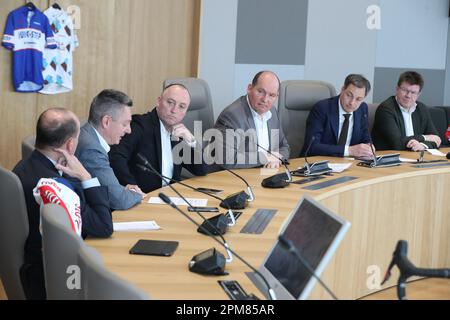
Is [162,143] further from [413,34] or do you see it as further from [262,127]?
[413,34]

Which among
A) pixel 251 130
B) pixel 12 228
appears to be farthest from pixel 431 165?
pixel 12 228

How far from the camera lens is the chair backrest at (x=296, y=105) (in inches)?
212

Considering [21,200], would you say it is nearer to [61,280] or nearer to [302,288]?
[61,280]

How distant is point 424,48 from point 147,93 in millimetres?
2802

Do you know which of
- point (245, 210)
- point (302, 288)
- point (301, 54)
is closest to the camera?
point (302, 288)

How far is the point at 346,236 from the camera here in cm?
389

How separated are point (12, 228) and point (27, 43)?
265 centimetres

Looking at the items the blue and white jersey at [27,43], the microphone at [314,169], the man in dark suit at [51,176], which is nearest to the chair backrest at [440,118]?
the microphone at [314,169]

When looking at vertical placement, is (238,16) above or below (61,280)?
above

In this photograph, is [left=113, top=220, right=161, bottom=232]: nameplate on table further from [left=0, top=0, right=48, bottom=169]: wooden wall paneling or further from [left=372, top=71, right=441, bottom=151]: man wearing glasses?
[left=372, top=71, right=441, bottom=151]: man wearing glasses

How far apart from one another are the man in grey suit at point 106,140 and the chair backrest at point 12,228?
53 centimetres

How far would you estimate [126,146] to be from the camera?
4.11m
